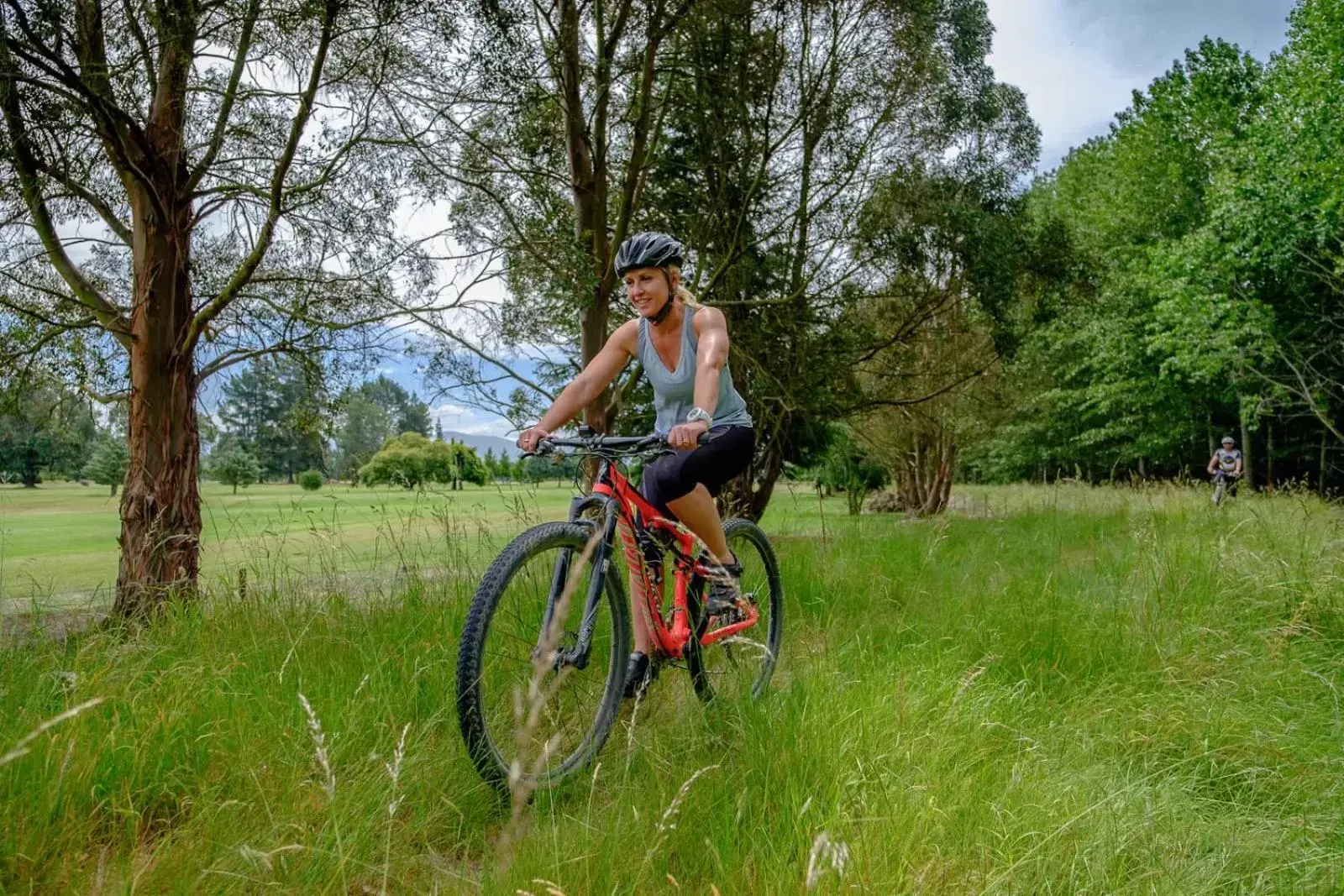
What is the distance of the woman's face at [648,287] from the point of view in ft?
10.7

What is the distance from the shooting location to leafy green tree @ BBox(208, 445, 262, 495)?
28.4 ft

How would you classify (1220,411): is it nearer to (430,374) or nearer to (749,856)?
(430,374)

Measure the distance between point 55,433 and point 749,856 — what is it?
9369 mm

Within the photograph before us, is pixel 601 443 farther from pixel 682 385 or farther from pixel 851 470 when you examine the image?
pixel 851 470

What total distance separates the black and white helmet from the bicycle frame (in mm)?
797

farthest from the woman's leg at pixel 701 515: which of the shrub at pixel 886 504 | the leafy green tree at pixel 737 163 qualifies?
the shrub at pixel 886 504

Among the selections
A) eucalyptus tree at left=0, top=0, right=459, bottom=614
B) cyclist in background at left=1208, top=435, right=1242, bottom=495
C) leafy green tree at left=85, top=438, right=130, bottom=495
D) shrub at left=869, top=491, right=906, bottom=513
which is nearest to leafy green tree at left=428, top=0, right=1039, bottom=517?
eucalyptus tree at left=0, top=0, right=459, bottom=614

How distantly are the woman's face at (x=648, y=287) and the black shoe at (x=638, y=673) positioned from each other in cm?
141

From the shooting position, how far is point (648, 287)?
328cm

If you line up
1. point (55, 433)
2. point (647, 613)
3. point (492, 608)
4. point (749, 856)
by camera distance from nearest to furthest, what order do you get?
point (749, 856), point (492, 608), point (647, 613), point (55, 433)

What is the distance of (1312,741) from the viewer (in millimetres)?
3215

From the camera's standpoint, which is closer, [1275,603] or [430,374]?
[1275,603]

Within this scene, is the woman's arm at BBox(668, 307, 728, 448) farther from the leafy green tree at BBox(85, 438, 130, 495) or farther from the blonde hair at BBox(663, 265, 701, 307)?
the leafy green tree at BBox(85, 438, 130, 495)

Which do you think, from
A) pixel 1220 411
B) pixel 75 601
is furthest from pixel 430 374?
pixel 1220 411
